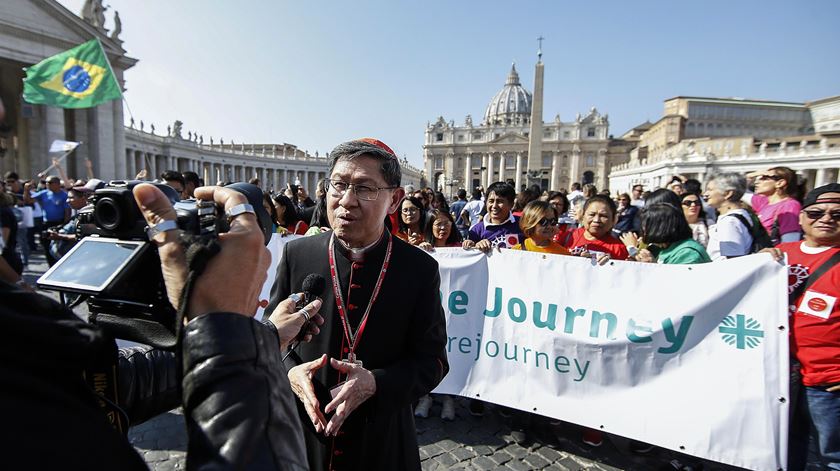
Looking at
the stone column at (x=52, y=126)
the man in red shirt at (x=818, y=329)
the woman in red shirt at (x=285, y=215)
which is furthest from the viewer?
the stone column at (x=52, y=126)

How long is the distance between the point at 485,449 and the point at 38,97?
623 inches

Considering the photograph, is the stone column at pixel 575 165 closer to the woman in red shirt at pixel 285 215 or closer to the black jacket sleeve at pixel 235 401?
the woman in red shirt at pixel 285 215

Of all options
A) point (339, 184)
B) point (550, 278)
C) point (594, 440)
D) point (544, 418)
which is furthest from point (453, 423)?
point (339, 184)

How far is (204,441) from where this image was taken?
678 millimetres

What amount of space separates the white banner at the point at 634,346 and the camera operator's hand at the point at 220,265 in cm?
312

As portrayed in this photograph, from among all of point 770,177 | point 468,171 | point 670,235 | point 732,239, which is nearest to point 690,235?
point 670,235

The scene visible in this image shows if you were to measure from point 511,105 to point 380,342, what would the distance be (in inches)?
4594

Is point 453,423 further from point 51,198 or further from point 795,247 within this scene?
point 51,198

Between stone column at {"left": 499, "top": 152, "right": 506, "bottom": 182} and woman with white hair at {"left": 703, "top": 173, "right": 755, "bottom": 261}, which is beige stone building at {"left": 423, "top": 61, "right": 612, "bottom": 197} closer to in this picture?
stone column at {"left": 499, "top": 152, "right": 506, "bottom": 182}

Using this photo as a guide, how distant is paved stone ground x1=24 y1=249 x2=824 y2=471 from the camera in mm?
3277

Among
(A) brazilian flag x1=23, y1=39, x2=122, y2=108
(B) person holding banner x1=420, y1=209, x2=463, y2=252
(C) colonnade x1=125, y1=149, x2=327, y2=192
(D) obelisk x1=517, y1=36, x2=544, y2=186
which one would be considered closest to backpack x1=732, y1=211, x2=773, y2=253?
(B) person holding banner x1=420, y1=209, x2=463, y2=252

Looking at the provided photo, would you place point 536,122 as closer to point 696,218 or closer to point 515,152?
point 696,218

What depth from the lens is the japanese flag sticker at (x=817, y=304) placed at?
255cm

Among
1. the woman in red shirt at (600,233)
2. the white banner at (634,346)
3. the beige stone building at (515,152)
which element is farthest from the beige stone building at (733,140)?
the white banner at (634,346)
